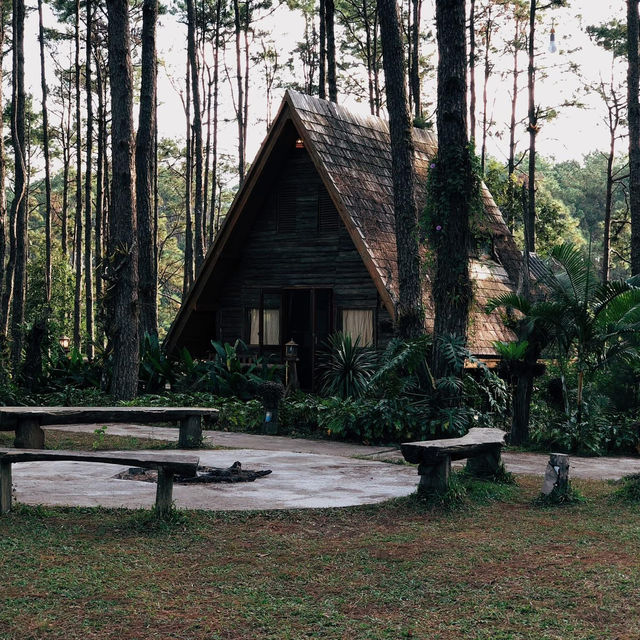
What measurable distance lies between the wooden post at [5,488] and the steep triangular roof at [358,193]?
10899mm

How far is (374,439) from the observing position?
1433 centimetres

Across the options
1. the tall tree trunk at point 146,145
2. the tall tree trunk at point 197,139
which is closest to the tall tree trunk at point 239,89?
the tall tree trunk at point 197,139

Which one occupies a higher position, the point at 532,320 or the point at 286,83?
the point at 286,83

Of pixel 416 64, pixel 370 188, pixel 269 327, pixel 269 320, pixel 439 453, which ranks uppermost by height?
pixel 416 64

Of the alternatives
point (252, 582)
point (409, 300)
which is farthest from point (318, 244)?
point (252, 582)

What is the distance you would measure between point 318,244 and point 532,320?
7971 millimetres

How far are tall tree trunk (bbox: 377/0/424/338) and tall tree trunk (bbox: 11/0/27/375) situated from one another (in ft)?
42.7

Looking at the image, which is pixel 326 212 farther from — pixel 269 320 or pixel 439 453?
pixel 439 453

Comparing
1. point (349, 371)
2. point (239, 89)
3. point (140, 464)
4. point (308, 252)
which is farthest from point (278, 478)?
point (239, 89)

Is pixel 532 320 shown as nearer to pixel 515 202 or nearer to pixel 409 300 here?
pixel 409 300

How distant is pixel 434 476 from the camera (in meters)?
8.84

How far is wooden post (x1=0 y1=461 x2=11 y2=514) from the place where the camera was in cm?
788

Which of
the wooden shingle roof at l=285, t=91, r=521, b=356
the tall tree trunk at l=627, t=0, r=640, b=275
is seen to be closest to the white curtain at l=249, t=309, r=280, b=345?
the wooden shingle roof at l=285, t=91, r=521, b=356

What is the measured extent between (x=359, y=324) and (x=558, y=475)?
38.8 ft
